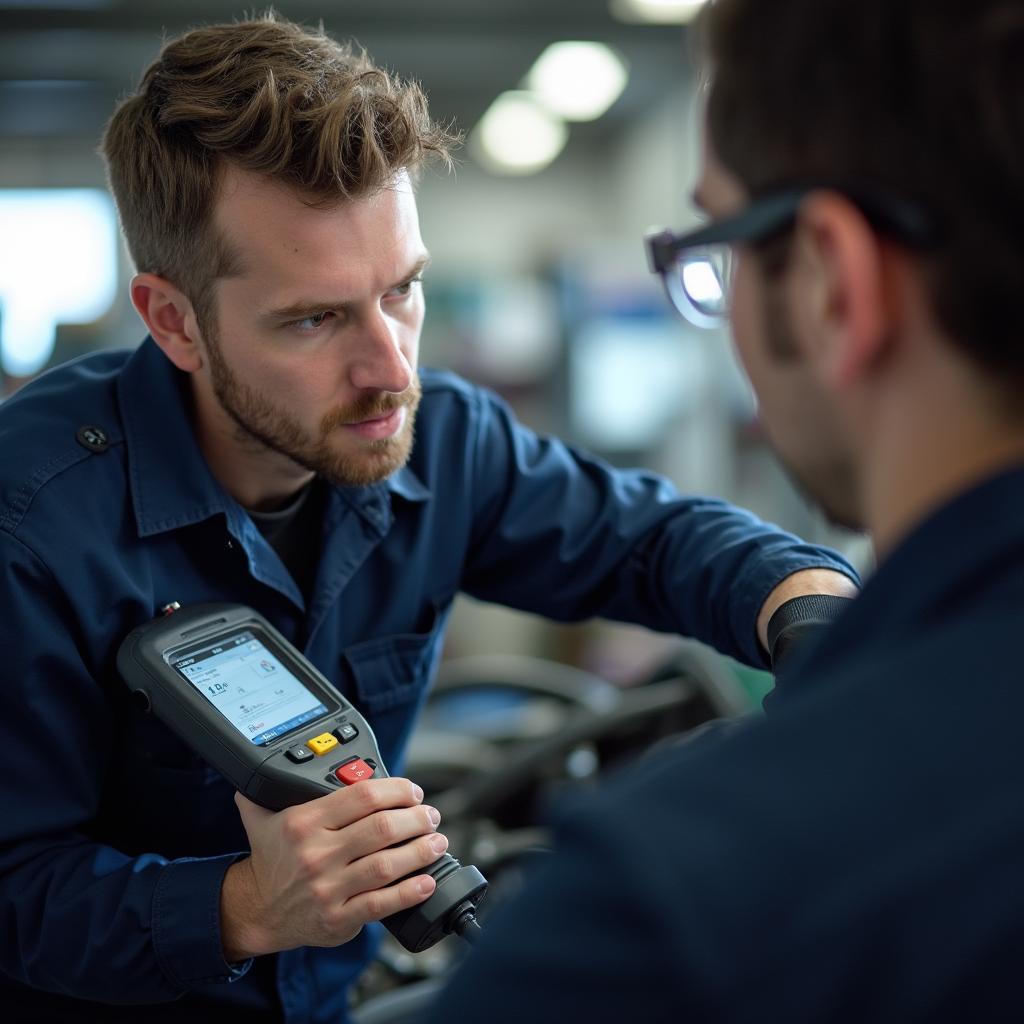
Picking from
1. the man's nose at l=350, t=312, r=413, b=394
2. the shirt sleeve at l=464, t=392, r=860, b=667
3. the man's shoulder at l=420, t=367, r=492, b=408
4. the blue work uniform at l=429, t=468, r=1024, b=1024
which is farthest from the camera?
the man's shoulder at l=420, t=367, r=492, b=408

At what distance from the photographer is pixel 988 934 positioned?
42 centimetres

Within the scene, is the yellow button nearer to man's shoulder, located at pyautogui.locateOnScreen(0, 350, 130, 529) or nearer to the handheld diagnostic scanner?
the handheld diagnostic scanner

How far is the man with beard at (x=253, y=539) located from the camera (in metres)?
0.93

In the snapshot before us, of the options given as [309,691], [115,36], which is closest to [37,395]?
[309,691]

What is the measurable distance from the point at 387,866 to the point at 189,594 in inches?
14.9

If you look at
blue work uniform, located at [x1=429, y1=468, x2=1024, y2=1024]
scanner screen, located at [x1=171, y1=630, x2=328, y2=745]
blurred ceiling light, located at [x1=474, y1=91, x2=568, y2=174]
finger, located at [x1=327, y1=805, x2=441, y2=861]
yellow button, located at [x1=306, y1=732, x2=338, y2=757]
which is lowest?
finger, located at [x1=327, y1=805, x2=441, y2=861]

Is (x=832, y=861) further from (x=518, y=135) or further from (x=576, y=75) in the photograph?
(x=518, y=135)

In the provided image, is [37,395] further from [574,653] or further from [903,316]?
[574,653]

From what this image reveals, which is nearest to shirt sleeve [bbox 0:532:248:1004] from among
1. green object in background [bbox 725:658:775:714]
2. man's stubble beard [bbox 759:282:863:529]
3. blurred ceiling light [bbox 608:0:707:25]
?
man's stubble beard [bbox 759:282:863:529]

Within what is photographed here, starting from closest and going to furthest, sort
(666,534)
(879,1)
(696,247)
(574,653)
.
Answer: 1. (879,1)
2. (696,247)
3. (666,534)
4. (574,653)

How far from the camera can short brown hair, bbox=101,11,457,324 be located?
108 centimetres

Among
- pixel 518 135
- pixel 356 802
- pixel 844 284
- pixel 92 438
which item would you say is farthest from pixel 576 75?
pixel 844 284

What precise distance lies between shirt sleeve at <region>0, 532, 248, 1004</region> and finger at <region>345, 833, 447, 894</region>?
0.14 m

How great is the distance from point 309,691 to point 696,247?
0.56m
